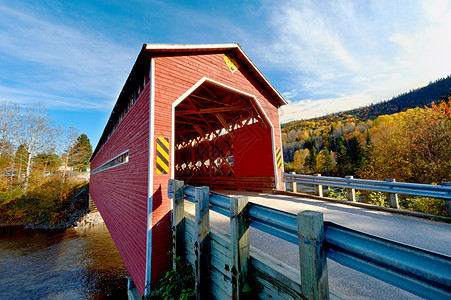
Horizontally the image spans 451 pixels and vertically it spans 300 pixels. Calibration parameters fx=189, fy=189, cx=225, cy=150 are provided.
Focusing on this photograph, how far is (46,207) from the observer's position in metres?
22.1

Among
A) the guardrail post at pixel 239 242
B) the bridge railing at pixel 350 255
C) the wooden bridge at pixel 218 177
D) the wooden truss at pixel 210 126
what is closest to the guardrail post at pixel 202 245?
the wooden bridge at pixel 218 177

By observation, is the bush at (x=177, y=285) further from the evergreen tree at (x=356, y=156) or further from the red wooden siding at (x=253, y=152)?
the evergreen tree at (x=356, y=156)

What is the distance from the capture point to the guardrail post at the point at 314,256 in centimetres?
142

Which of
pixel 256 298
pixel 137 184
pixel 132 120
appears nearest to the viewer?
A: pixel 256 298

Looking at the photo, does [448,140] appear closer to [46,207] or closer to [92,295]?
[92,295]

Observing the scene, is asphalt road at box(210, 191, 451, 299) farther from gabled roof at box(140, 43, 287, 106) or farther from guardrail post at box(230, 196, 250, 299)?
gabled roof at box(140, 43, 287, 106)

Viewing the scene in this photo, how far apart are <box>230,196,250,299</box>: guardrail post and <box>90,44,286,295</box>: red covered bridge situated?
8.12ft

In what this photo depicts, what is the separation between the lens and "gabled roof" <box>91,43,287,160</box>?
15.2 ft

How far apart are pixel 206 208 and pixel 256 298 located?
1294 millimetres

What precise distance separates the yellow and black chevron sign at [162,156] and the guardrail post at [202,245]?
174 centimetres

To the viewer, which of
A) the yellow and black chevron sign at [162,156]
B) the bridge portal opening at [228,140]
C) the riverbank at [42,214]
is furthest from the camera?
the riverbank at [42,214]

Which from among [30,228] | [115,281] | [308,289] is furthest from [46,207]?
[308,289]

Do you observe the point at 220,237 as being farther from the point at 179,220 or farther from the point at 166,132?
the point at 166,132

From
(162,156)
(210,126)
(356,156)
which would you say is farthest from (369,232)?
(356,156)
